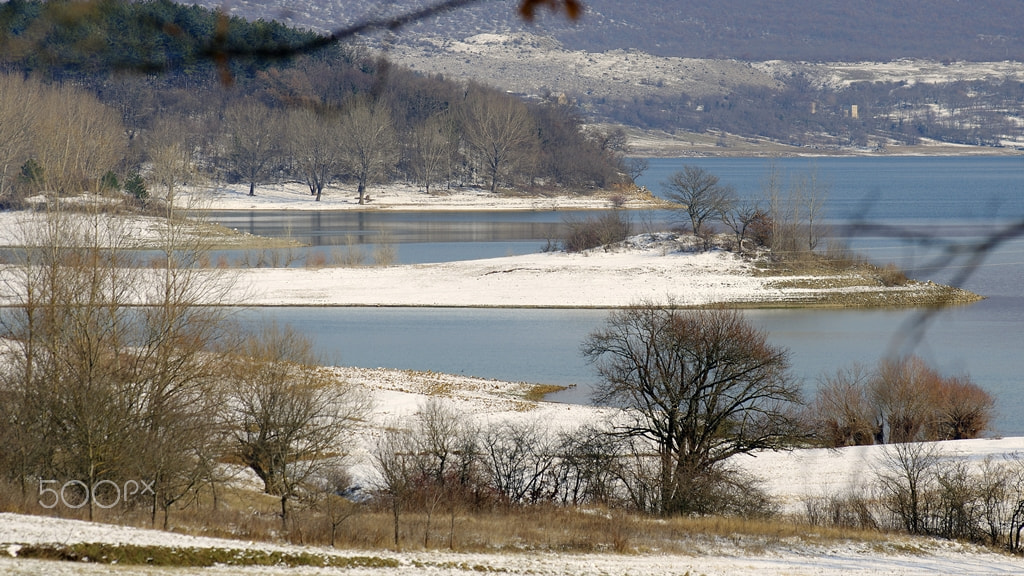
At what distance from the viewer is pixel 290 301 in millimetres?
43562

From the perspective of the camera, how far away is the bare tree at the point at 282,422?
58.5ft

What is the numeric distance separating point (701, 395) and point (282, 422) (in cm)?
976

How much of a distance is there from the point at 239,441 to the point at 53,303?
4515mm

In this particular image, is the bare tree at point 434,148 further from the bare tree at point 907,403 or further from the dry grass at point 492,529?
the dry grass at point 492,529

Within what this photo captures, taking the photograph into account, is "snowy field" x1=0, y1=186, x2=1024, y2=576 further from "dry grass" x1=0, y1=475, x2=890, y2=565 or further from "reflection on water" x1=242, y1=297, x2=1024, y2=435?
"reflection on water" x1=242, y1=297, x2=1024, y2=435

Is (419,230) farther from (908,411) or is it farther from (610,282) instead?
(908,411)

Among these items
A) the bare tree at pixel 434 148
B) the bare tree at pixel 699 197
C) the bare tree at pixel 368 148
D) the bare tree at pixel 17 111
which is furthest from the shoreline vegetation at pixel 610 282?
the bare tree at pixel 434 148

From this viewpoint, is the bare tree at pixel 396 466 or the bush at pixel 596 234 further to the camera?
the bush at pixel 596 234

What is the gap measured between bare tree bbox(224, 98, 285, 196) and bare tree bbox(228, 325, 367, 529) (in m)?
79.3

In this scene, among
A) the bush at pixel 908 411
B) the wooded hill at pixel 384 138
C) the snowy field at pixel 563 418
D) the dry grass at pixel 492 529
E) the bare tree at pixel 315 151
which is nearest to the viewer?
the snowy field at pixel 563 418

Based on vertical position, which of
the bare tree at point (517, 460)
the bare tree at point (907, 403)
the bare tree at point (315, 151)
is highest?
the bare tree at point (315, 151)

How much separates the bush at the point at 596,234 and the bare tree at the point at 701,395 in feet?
105

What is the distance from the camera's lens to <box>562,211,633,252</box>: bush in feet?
184

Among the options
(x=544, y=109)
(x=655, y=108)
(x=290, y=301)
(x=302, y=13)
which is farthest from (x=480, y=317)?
(x=544, y=109)
